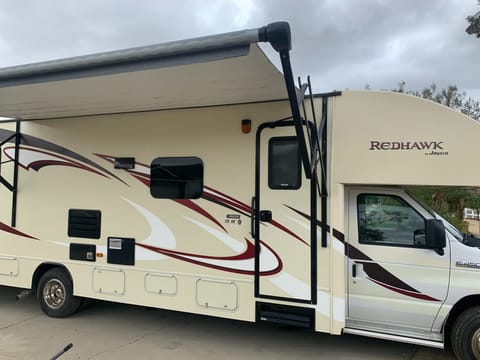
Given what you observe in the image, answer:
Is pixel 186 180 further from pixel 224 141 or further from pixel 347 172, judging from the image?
pixel 347 172

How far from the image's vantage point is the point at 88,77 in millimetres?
3709

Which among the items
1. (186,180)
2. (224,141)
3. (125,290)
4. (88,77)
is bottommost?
(125,290)

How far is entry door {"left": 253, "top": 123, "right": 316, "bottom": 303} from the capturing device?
14.5 ft

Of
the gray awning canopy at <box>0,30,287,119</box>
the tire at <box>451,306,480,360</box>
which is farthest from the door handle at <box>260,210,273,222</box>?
the tire at <box>451,306,480,360</box>

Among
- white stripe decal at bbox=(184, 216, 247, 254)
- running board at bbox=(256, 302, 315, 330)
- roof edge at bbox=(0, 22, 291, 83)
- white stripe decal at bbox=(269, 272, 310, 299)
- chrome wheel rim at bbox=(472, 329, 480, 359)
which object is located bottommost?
chrome wheel rim at bbox=(472, 329, 480, 359)

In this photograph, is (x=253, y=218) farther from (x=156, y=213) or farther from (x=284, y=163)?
(x=156, y=213)

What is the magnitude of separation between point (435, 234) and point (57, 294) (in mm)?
4937

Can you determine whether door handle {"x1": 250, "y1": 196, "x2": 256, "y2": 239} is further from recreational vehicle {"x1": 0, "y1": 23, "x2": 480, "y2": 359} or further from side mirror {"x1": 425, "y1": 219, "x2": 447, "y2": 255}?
side mirror {"x1": 425, "y1": 219, "x2": 447, "y2": 255}

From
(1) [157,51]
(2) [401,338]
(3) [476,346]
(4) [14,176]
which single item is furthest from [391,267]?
(4) [14,176]

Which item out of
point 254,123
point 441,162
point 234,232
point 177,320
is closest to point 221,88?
point 254,123

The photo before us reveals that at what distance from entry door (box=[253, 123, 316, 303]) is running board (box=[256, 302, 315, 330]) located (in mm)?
109

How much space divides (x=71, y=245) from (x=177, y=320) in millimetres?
1791

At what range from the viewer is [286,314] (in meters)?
4.45

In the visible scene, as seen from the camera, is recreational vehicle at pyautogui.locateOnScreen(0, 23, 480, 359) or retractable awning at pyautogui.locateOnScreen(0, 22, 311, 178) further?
recreational vehicle at pyautogui.locateOnScreen(0, 23, 480, 359)
